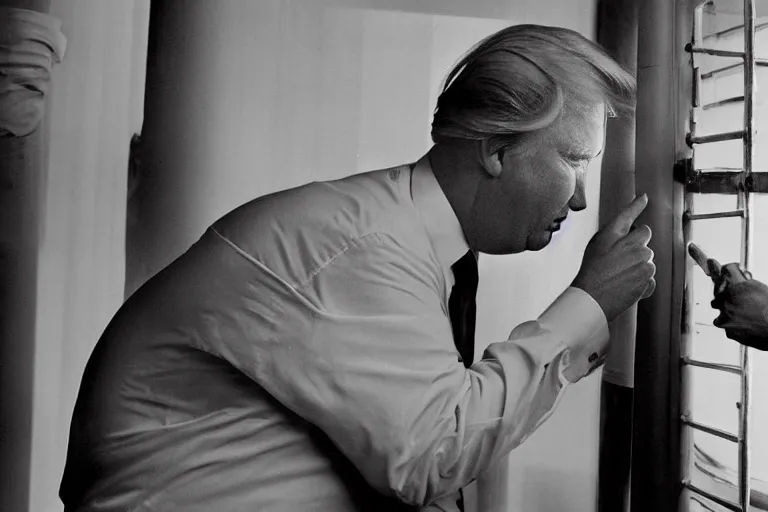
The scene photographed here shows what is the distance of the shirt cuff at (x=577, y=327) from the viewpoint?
3.41 ft

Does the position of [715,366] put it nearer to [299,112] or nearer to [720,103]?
[720,103]

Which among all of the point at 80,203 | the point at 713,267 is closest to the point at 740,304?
the point at 713,267

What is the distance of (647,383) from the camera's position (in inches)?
44.9

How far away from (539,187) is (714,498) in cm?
56

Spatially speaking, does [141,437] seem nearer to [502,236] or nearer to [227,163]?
[227,163]

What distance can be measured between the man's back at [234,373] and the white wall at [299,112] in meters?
0.07

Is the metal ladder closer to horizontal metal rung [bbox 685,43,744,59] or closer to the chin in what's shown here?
horizontal metal rung [bbox 685,43,744,59]

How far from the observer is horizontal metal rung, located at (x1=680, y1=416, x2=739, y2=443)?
113cm

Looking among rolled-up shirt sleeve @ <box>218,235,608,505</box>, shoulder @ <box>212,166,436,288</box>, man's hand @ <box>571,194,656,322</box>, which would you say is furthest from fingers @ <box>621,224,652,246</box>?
shoulder @ <box>212,166,436,288</box>

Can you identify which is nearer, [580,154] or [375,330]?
[375,330]

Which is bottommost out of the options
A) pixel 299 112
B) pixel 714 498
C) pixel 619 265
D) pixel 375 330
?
pixel 714 498

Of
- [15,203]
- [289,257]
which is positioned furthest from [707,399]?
[15,203]

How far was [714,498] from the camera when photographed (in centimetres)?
115

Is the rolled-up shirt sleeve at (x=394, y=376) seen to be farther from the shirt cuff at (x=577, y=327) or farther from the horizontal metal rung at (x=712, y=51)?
the horizontal metal rung at (x=712, y=51)
